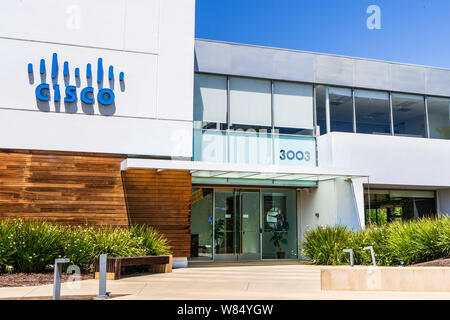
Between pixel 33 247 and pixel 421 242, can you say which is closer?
pixel 33 247

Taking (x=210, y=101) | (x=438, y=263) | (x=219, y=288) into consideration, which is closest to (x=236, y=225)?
(x=210, y=101)

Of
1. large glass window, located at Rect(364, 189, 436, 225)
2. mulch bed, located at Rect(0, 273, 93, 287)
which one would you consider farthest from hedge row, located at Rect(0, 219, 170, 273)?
large glass window, located at Rect(364, 189, 436, 225)

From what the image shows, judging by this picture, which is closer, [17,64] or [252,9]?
[17,64]

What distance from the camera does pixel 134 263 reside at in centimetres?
1054


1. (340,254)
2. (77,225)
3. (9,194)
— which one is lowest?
(340,254)

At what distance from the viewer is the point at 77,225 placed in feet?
40.6

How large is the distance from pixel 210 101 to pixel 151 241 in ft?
16.6

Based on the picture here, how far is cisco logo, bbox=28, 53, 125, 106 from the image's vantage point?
1257cm

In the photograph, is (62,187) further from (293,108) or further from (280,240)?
(293,108)

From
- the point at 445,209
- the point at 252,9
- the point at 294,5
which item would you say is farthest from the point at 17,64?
the point at 445,209

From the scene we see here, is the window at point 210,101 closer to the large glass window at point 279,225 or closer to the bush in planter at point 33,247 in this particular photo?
the large glass window at point 279,225

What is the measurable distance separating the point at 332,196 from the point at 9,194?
9273 millimetres

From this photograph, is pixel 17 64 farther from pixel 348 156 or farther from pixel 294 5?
pixel 348 156

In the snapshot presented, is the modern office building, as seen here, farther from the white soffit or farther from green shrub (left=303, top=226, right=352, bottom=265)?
green shrub (left=303, top=226, right=352, bottom=265)
